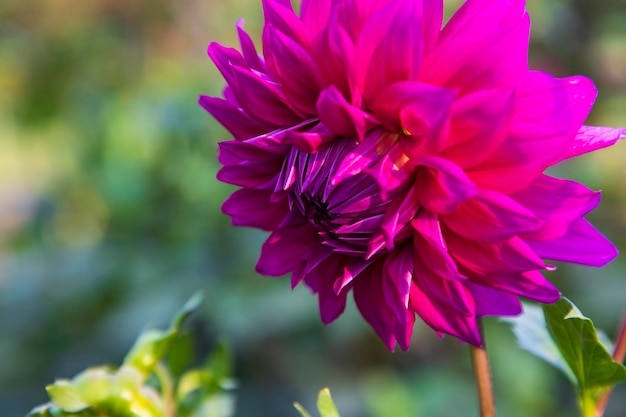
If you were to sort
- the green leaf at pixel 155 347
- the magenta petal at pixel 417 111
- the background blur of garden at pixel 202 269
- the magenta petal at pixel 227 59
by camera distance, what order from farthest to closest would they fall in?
the background blur of garden at pixel 202 269 < the green leaf at pixel 155 347 < the magenta petal at pixel 227 59 < the magenta petal at pixel 417 111

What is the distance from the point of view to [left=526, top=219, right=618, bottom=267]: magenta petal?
23.2 inches

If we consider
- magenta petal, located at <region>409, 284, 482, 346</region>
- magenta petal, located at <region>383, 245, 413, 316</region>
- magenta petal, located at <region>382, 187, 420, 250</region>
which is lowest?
magenta petal, located at <region>409, 284, 482, 346</region>

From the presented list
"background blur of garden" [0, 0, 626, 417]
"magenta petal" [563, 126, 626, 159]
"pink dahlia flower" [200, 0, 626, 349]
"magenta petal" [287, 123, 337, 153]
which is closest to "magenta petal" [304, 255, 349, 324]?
"pink dahlia flower" [200, 0, 626, 349]

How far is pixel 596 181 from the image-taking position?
7.82 feet

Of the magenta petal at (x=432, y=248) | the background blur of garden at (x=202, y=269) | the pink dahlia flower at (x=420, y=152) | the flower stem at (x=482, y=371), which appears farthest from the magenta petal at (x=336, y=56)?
the background blur of garden at (x=202, y=269)

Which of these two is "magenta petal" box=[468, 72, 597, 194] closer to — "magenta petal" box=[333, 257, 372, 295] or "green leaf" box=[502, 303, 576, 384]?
"magenta petal" box=[333, 257, 372, 295]

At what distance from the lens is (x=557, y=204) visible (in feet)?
1.95

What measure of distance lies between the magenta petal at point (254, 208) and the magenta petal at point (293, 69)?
0.09 m

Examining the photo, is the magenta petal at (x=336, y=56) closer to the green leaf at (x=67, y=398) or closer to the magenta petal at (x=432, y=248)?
the magenta petal at (x=432, y=248)

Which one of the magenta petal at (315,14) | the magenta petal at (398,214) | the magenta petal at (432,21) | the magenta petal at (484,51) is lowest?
the magenta petal at (398,214)

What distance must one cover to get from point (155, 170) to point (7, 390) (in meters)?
1.03

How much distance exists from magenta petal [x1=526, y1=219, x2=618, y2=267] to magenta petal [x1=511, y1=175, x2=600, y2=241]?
0.02 meters

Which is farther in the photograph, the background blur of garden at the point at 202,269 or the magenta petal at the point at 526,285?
the background blur of garden at the point at 202,269

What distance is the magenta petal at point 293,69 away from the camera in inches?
24.2
